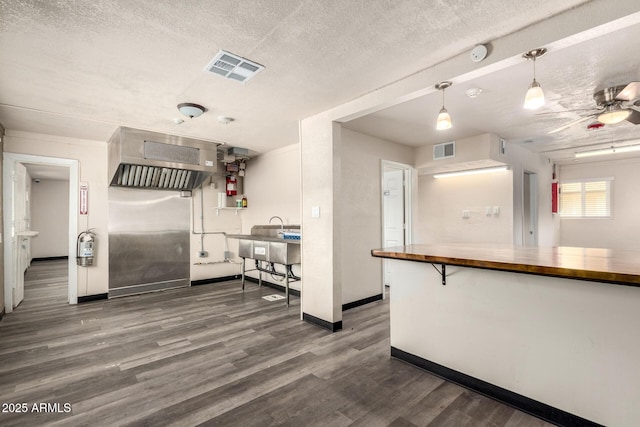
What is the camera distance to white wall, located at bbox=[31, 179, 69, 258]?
9.12m

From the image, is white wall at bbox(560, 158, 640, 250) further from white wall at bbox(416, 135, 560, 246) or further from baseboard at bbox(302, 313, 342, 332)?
baseboard at bbox(302, 313, 342, 332)

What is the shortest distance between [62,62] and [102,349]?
2593 millimetres

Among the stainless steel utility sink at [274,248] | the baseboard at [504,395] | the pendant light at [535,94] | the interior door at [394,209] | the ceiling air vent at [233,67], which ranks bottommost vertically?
the baseboard at [504,395]

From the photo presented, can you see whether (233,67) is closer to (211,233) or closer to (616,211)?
(211,233)

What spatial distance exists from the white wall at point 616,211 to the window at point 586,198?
98 mm

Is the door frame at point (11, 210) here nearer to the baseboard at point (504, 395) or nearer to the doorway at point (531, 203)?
the baseboard at point (504, 395)

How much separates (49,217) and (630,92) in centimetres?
1311

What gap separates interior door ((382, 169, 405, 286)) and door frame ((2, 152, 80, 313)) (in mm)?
4924

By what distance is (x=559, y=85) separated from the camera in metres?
2.88

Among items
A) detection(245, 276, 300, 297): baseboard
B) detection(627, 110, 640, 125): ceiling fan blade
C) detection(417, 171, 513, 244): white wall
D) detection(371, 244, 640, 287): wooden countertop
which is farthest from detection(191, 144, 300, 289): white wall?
detection(627, 110, 640, 125): ceiling fan blade

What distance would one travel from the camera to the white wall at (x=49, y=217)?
9125mm

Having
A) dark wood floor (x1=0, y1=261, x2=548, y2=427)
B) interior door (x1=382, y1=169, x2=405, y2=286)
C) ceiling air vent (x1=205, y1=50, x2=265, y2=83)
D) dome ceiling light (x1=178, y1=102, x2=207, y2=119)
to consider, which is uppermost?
ceiling air vent (x1=205, y1=50, x2=265, y2=83)

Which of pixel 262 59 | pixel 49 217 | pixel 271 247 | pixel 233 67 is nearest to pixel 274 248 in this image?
pixel 271 247

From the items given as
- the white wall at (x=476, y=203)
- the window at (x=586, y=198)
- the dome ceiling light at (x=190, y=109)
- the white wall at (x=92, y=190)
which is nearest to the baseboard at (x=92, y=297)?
the white wall at (x=92, y=190)
